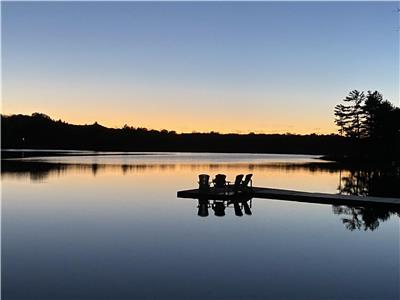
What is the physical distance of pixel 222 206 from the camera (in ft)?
46.3

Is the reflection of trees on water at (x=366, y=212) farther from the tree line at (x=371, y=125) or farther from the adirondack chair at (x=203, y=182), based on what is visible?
the tree line at (x=371, y=125)

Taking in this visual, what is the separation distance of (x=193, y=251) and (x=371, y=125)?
38.0 metres

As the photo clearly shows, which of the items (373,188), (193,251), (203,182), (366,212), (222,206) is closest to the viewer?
(193,251)

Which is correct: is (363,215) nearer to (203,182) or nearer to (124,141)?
(203,182)

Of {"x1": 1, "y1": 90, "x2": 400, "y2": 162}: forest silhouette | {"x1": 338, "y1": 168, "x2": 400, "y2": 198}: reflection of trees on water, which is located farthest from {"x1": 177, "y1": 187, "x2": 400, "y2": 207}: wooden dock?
{"x1": 1, "y1": 90, "x2": 400, "y2": 162}: forest silhouette

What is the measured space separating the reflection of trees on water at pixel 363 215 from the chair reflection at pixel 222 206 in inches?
94.8

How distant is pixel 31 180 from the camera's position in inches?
854

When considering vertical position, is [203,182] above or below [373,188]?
above

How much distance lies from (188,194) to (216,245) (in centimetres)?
738

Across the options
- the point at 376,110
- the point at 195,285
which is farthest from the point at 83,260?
the point at 376,110

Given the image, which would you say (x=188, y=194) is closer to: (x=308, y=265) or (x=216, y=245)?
(x=216, y=245)

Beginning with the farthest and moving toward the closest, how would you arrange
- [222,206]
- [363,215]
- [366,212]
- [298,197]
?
[298,197], [222,206], [366,212], [363,215]

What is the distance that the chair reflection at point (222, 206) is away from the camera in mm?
12750

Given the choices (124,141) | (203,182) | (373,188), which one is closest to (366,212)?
(203,182)
